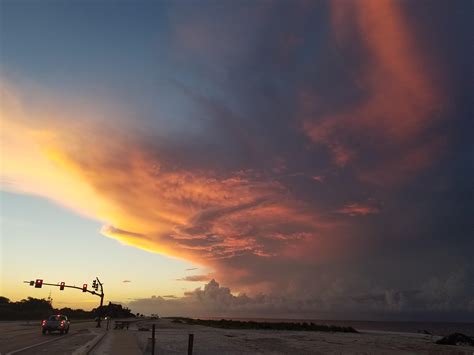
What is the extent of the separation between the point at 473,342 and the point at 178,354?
4820 centimetres

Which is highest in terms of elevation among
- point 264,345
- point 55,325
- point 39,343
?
point 55,325

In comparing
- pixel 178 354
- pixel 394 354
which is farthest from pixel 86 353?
pixel 394 354

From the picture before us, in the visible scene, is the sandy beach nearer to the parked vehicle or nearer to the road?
the road

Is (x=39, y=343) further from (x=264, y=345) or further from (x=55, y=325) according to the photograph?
(x=264, y=345)

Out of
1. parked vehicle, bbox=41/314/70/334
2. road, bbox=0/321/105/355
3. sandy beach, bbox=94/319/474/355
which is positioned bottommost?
sandy beach, bbox=94/319/474/355

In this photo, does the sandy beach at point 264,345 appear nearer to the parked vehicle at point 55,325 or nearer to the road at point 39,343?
the road at point 39,343

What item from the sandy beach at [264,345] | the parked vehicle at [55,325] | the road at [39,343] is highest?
the parked vehicle at [55,325]

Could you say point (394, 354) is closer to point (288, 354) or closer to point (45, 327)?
point (288, 354)

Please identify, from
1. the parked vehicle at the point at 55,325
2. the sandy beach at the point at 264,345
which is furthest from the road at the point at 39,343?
the sandy beach at the point at 264,345

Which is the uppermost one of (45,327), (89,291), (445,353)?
(89,291)

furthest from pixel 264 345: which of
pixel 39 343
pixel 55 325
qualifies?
pixel 55 325

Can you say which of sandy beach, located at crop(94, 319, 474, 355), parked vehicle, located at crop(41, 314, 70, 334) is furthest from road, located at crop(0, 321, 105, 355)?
sandy beach, located at crop(94, 319, 474, 355)

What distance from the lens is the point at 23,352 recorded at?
904 inches

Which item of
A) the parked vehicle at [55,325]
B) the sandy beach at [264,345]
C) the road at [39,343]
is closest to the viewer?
the road at [39,343]
